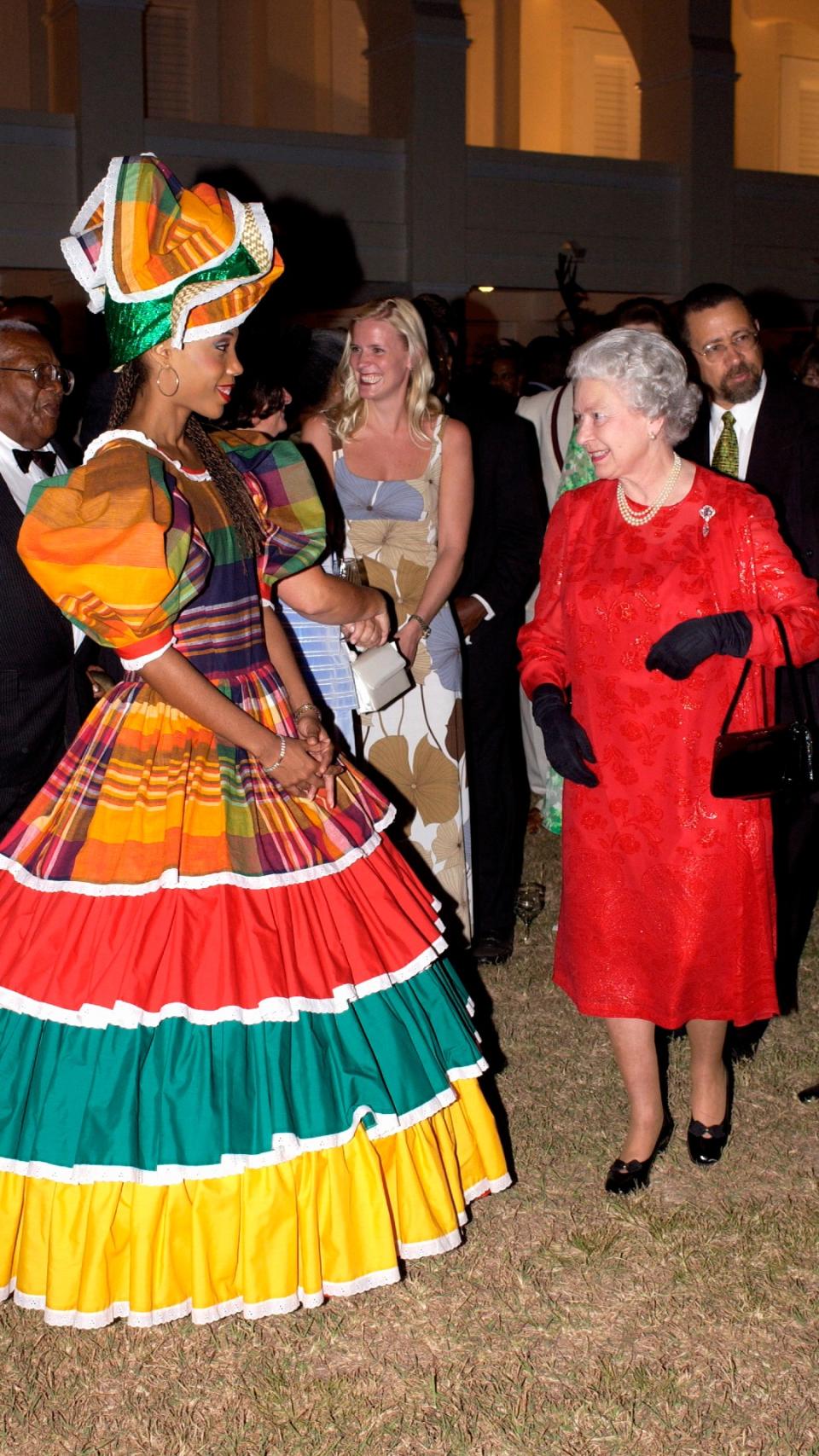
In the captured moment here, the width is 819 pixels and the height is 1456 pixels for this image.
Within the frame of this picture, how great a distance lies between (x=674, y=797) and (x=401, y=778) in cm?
129

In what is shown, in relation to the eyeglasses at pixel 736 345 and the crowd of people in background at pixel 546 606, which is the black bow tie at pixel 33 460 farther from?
the eyeglasses at pixel 736 345

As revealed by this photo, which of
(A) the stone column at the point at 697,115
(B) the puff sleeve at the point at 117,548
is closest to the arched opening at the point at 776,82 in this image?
(A) the stone column at the point at 697,115

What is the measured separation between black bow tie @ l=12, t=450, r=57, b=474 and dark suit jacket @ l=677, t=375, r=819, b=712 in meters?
1.67

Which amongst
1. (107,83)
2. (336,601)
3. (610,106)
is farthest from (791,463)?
(610,106)

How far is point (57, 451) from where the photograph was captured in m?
3.76

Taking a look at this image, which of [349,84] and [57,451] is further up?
[349,84]

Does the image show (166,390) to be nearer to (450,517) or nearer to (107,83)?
(450,517)

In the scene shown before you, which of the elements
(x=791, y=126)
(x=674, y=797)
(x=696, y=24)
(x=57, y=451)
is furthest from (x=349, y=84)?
(x=674, y=797)

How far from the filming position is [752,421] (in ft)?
12.2

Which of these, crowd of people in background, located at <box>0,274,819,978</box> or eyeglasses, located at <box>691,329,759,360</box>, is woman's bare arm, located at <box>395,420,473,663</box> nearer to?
crowd of people in background, located at <box>0,274,819,978</box>

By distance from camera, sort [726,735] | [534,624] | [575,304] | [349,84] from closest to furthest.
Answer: [726,735] → [534,624] → [575,304] → [349,84]

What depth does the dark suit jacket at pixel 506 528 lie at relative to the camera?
178 inches

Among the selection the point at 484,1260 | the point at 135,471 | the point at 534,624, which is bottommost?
the point at 484,1260

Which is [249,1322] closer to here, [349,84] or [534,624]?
[534,624]
